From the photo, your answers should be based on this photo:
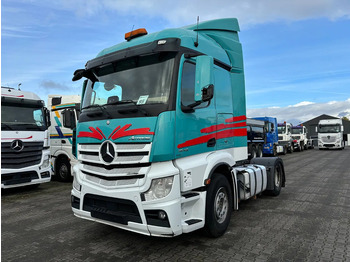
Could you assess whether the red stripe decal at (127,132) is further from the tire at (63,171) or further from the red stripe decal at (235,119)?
the tire at (63,171)

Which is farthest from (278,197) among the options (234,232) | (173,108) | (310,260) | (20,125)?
(20,125)

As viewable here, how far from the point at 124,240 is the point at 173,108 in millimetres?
2293

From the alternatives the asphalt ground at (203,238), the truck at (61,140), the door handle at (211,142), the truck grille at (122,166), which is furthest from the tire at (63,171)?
the door handle at (211,142)

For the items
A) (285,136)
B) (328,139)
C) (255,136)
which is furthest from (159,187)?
(328,139)

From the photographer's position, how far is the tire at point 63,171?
10.0 m

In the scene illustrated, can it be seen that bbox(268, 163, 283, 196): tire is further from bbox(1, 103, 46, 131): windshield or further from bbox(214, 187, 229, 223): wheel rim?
bbox(1, 103, 46, 131): windshield

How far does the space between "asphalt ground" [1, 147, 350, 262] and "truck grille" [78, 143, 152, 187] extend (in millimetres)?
1035

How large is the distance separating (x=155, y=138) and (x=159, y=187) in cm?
62

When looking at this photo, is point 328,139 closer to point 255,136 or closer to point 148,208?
point 255,136

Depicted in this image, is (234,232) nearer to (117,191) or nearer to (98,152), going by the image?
(117,191)

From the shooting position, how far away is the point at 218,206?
14.4ft

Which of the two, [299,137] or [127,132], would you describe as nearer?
[127,132]

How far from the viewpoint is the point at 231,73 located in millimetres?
5180

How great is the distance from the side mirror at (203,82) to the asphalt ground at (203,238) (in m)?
2.14
